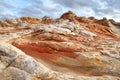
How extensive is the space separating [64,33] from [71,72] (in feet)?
27.1

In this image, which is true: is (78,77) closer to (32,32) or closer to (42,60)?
(42,60)

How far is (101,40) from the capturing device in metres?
27.6

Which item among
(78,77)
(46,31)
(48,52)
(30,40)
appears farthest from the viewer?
(46,31)

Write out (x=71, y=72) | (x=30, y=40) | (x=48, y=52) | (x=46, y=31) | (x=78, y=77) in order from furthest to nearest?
(x=46, y=31), (x=30, y=40), (x=48, y=52), (x=71, y=72), (x=78, y=77)

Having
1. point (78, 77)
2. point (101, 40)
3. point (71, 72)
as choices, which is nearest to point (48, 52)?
point (71, 72)

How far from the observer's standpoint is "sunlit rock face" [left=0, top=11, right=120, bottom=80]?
17516 millimetres

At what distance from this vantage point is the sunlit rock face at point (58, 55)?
1752 cm

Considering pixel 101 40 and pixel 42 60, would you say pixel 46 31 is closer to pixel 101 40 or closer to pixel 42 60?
pixel 101 40

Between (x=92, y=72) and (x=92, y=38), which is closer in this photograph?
(x=92, y=72)

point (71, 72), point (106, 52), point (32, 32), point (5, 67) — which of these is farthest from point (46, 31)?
point (5, 67)

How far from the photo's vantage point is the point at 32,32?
1088 inches

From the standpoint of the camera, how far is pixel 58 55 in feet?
70.9

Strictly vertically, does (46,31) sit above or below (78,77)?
above

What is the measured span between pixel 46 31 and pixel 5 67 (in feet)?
33.1
